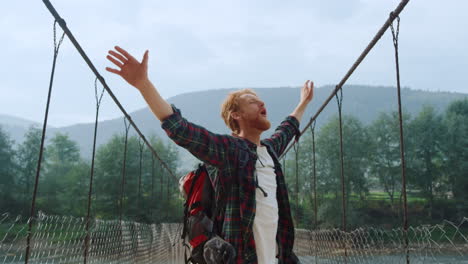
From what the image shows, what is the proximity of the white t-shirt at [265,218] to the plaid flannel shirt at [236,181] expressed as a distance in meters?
0.04

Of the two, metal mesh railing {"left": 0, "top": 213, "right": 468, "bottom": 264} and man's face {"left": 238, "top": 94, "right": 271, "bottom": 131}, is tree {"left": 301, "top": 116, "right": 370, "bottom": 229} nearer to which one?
metal mesh railing {"left": 0, "top": 213, "right": 468, "bottom": 264}

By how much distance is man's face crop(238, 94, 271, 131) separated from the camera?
67.8 inches

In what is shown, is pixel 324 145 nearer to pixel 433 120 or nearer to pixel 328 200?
pixel 328 200

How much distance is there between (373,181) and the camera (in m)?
33.9

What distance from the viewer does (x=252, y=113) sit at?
5.67 ft

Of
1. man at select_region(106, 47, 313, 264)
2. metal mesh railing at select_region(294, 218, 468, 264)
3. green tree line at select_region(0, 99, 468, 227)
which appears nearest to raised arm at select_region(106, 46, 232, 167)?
man at select_region(106, 47, 313, 264)

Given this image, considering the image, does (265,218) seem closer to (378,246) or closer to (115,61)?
(115,61)

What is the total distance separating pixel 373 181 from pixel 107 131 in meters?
177

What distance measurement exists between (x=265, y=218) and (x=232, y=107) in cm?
50

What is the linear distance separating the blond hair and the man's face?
0.07ft

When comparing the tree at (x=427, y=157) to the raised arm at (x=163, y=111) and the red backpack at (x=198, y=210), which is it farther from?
the raised arm at (x=163, y=111)

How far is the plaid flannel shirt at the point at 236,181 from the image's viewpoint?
1433 mm

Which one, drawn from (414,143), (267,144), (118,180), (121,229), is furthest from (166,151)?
(267,144)

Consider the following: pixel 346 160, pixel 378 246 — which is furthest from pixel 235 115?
pixel 346 160
